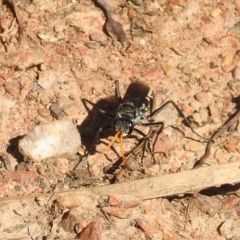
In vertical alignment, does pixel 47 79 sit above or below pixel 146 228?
above

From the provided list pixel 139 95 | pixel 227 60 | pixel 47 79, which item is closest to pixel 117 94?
pixel 139 95

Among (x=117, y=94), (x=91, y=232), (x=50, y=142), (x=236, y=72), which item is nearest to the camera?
(x=91, y=232)

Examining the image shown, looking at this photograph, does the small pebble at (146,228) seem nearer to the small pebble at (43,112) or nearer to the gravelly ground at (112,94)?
the gravelly ground at (112,94)

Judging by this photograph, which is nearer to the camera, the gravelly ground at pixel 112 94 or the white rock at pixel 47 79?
the gravelly ground at pixel 112 94

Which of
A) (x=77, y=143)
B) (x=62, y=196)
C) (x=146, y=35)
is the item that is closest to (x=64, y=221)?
(x=62, y=196)

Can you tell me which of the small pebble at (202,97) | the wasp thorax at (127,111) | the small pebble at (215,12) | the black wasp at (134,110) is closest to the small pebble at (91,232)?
the black wasp at (134,110)

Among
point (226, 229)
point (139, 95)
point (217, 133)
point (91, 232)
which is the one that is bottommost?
point (226, 229)

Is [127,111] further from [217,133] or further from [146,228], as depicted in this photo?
[146,228]

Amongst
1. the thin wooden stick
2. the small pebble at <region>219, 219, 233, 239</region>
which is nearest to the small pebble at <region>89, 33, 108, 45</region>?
the thin wooden stick
